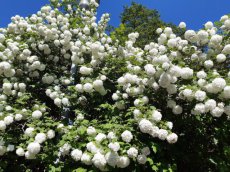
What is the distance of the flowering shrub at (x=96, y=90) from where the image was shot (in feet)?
17.6

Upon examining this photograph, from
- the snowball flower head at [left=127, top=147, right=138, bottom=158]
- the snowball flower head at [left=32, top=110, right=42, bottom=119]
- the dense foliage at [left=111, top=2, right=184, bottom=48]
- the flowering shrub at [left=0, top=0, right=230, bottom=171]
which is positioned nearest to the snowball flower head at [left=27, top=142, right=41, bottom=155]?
the flowering shrub at [left=0, top=0, right=230, bottom=171]

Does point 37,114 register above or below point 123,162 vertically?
above

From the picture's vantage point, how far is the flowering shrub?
536cm

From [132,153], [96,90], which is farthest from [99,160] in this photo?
[96,90]

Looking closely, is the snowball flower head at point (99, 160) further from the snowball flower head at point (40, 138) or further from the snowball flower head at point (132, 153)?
the snowball flower head at point (40, 138)

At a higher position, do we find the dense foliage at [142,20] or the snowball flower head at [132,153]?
the dense foliage at [142,20]

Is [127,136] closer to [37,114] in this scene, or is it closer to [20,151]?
[20,151]

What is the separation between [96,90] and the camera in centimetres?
679

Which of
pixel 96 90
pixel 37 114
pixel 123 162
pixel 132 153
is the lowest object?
pixel 123 162

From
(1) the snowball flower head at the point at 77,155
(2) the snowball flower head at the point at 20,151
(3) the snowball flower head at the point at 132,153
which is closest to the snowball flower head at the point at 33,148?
(2) the snowball flower head at the point at 20,151

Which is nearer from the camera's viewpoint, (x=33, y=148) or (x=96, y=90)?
(x=33, y=148)

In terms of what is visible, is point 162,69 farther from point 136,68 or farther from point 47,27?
point 47,27

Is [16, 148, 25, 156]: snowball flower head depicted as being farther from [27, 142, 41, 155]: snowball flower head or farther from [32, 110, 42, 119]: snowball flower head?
[32, 110, 42, 119]: snowball flower head

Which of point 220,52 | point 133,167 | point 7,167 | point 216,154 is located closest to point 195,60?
point 220,52
